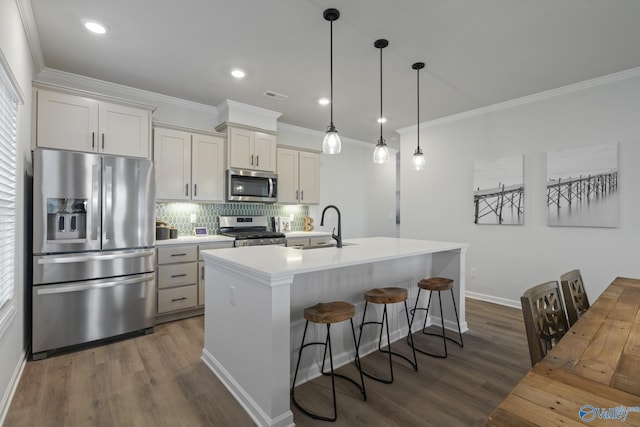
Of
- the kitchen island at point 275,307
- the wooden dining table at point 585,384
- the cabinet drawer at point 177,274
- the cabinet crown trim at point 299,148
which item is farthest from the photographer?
the cabinet crown trim at point 299,148

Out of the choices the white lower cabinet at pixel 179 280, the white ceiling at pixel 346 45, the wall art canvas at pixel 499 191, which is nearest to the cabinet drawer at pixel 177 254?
the white lower cabinet at pixel 179 280

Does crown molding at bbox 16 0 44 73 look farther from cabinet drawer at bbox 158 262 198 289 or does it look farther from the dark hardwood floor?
the dark hardwood floor

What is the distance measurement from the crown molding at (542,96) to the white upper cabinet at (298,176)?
1.91 meters

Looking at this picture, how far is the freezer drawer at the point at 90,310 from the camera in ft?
8.45

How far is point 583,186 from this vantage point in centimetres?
345

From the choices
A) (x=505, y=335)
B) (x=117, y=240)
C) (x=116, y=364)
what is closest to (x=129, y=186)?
(x=117, y=240)

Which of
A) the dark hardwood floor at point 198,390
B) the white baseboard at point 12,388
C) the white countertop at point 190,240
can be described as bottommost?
the dark hardwood floor at point 198,390

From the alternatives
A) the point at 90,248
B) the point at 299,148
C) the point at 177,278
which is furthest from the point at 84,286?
the point at 299,148

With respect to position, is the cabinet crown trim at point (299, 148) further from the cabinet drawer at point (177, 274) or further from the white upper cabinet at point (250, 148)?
the cabinet drawer at point (177, 274)

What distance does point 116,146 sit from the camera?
3.19m

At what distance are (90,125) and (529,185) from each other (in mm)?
4996

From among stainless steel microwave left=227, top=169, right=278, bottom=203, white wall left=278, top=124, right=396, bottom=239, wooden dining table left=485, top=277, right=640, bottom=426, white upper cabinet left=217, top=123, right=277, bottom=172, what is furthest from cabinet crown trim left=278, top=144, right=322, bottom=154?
wooden dining table left=485, top=277, right=640, bottom=426

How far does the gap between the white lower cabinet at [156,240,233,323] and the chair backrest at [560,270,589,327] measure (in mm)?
3260

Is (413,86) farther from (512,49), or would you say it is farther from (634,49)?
(634,49)
